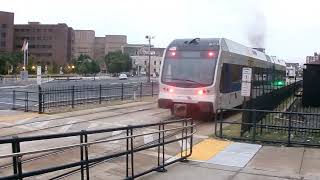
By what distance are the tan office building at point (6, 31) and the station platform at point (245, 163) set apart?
156 m

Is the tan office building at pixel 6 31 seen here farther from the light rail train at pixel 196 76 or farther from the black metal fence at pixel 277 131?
the black metal fence at pixel 277 131

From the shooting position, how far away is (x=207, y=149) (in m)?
13.3

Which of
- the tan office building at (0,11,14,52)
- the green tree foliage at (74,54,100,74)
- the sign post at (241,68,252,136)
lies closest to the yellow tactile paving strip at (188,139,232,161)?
the sign post at (241,68,252,136)

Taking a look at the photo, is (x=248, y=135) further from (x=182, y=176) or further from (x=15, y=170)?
(x=15, y=170)

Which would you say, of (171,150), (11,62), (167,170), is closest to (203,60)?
(171,150)

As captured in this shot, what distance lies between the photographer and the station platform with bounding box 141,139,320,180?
9.77m

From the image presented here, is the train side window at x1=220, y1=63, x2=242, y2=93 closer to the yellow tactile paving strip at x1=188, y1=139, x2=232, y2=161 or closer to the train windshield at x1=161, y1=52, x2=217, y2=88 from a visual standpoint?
the train windshield at x1=161, y1=52, x2=217, y2=88

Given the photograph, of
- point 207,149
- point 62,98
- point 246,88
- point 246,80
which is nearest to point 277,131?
point 246,88

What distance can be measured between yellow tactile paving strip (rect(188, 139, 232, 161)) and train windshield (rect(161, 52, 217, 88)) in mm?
5398

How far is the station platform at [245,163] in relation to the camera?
9766 mm

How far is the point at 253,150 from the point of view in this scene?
1306 cm

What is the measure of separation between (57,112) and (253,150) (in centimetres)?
1223

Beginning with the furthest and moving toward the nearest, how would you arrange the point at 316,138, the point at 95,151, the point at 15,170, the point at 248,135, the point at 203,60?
1. the point at 203,60
2. the point at 248,135
3. the point at 316,138
4. the point at 95,151
5. the point at 15,170

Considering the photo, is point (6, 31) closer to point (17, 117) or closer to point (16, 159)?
point (17, 117)
